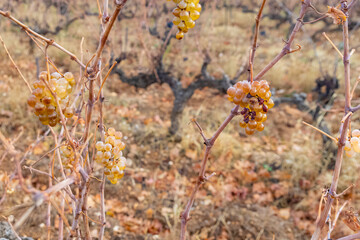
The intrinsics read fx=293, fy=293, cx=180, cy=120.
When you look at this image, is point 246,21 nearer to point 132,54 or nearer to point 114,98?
point 132,54

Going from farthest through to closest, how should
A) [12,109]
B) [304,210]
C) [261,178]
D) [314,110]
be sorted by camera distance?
[314,110], [12,109], [261,178], [304,210]

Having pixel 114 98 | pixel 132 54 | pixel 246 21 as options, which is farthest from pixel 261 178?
pixel 246 21

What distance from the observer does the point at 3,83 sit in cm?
488

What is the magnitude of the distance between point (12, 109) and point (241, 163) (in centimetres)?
329

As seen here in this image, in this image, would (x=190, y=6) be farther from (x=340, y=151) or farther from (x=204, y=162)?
(x=340, y=151)

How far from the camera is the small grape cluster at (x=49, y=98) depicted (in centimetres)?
65

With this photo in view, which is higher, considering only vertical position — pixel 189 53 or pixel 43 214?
pixel 189 53

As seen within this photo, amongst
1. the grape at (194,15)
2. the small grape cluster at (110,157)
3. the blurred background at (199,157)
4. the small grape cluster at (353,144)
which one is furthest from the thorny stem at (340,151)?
the blurred background at (199,157)

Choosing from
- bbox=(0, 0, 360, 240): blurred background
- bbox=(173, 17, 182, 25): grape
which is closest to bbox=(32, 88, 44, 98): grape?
bbox=(173, 17, 182, 25): grape

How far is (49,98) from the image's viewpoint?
66 centimetres

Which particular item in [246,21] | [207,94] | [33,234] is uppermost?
[246,21]

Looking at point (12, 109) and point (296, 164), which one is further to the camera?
point (12, 109)

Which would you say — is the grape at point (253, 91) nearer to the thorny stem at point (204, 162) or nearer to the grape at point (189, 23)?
the thorny stem at point (204, 162)

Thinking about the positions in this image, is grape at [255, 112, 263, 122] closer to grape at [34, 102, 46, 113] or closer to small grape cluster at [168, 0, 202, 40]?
small grape cluster at [168, 0, 202, 40]
